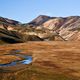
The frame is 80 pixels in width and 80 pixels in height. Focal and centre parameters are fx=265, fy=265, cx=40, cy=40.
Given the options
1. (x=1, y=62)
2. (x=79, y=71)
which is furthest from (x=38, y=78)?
(x=1, y=62)

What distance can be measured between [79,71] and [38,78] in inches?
698

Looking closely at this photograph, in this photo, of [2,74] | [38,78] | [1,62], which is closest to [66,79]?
[38,78]

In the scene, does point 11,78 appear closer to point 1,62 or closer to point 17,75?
point 17,75

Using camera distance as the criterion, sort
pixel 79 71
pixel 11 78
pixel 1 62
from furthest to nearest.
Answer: pixel 1 62, pixel 79 71, pixel 11 78

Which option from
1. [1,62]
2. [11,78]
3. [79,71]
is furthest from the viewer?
[1,62]

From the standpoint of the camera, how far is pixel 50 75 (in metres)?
69.4

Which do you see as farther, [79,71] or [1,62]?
[1,62]

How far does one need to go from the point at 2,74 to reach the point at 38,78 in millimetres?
9831

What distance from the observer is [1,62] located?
106 meters

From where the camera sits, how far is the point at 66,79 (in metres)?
66.1

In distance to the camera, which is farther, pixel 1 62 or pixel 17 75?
pixel 1 62

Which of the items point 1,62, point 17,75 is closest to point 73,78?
→ point 17,75

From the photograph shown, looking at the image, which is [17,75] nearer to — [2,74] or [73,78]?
[2,74]

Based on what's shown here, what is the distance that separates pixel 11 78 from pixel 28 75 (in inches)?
184
